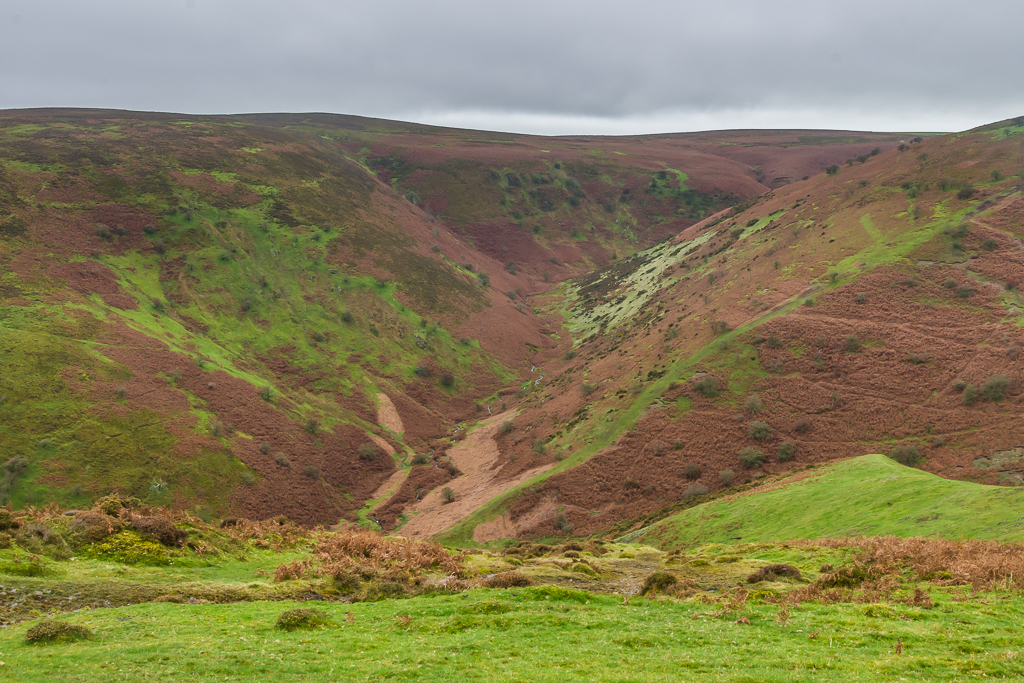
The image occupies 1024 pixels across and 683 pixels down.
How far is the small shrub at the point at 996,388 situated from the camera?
147ft

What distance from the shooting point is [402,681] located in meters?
13.3

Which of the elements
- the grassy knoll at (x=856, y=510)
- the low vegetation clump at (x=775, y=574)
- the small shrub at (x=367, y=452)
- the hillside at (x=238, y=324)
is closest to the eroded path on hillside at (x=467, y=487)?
the hillside at (x=238, y=324)

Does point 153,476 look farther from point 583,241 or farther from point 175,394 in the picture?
point 583,241

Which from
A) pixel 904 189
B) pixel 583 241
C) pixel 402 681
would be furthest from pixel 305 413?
pixel 583 241

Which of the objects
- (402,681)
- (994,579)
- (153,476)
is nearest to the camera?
(402,681)

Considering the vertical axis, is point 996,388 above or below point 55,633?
above

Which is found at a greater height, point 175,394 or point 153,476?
point 175,394

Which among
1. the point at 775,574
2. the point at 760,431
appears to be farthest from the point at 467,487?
the point at 775,574

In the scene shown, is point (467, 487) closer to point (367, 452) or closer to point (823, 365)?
point (367, 452)

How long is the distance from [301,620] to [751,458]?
38011 millimetres

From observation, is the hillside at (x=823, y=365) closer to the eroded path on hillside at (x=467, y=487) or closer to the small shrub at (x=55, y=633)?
the eroded path on hillside at (x=467, y=487)

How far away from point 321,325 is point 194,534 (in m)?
55.6

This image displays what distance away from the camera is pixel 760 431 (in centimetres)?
4831

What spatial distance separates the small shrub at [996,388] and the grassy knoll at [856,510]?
471 inches
